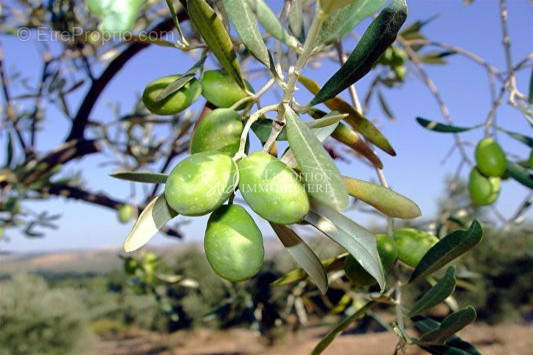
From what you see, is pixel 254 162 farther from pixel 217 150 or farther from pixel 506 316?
pixel 506 316

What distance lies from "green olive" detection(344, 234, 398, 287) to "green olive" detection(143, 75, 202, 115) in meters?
0.44

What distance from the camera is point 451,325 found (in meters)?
0.85

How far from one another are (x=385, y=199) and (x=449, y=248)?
0.81 ft

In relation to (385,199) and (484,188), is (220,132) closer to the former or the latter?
(385,199)

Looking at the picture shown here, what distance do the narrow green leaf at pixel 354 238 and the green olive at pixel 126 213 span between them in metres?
2.40

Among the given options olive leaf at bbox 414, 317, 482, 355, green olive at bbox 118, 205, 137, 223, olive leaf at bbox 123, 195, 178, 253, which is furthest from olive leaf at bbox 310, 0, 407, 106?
green olive at bbox 118, 205, 137, 223

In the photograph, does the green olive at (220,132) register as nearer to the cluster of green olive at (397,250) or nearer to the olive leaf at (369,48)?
the olive leaf at (369,48)

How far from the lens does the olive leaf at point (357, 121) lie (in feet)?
2.64

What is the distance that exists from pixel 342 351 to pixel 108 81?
12077 mm

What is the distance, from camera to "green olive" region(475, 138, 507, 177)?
1351mm

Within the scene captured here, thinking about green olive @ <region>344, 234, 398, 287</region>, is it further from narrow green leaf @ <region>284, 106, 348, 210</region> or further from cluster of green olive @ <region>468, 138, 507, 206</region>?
cluster of green olive @ <region>468, 138, 507, 206</region>

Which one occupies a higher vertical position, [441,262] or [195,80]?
[195,80]

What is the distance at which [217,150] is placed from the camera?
0.71 meters

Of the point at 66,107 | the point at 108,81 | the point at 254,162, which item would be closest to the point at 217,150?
the point at 254,162
